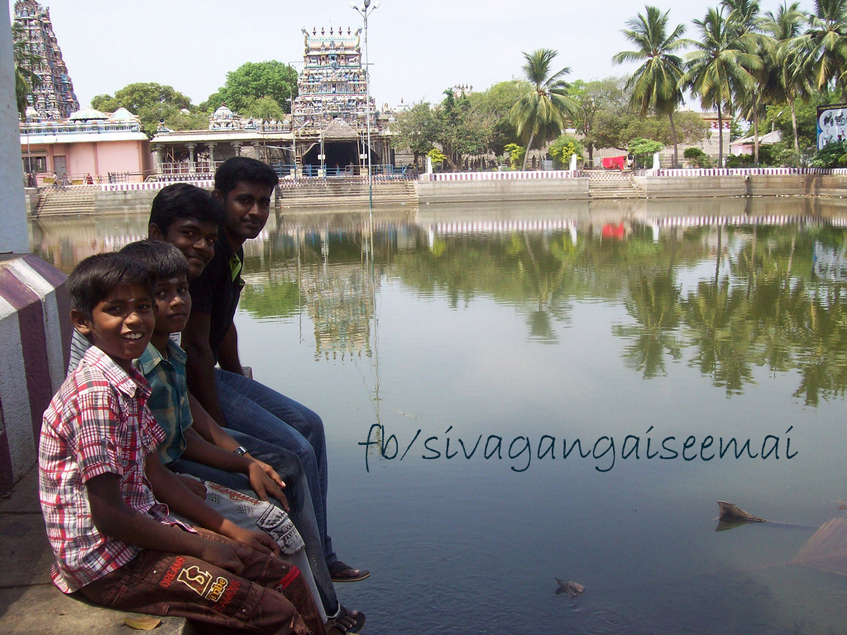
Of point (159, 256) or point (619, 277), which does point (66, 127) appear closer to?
point (619, 277)

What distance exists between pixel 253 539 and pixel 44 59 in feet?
147

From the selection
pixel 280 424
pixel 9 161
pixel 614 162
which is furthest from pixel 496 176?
pixel 280 424

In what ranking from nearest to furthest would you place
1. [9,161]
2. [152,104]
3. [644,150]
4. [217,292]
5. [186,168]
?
[217,292]
[9,161]
[644,150]
[186,168]
[152,104]

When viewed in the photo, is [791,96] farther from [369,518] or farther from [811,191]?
[369,518]

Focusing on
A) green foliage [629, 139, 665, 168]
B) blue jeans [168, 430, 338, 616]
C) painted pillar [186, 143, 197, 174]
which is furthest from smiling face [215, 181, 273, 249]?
painted pillar [186, 143, 197, 174]

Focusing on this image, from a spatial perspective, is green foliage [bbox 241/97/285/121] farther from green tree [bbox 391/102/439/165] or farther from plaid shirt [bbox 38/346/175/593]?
plaid shirt [bbox 38/346/175/593]

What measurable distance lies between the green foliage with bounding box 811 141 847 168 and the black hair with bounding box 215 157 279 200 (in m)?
27.6

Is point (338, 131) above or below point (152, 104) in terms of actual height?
below

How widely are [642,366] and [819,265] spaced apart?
6.50m

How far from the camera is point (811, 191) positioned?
1086 inches

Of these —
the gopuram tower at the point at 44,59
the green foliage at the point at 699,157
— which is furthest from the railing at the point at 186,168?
the green foliage at the point at 699,157

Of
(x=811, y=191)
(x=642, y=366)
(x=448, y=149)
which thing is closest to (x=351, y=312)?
(x=642, y=366)

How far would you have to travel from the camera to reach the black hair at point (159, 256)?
189 centimetres

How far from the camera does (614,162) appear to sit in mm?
41719
